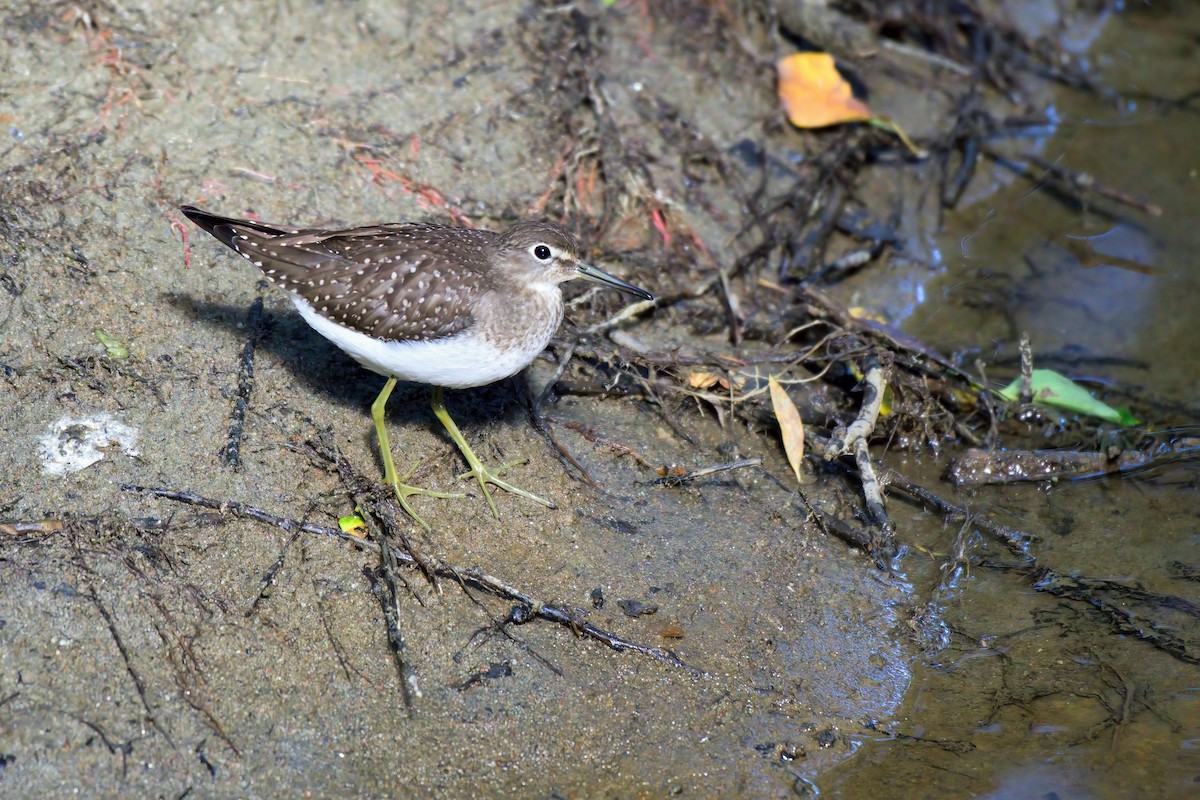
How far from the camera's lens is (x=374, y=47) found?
717 centimetres

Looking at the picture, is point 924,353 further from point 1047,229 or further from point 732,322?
point 1047,229

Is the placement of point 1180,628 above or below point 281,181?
below

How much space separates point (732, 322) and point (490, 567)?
8.14ft

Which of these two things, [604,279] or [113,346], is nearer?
[113,346]

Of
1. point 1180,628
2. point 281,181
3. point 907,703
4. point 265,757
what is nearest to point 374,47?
point 281,181

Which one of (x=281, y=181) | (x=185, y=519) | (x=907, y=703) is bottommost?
(x=907, y=703)

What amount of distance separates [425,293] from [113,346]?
5.32 ft

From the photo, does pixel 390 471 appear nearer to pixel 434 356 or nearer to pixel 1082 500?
pixel 434 356

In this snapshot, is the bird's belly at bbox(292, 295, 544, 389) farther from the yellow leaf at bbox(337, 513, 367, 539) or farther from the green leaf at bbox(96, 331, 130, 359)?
the green leaf at bbox(96, 331, 130, 359)

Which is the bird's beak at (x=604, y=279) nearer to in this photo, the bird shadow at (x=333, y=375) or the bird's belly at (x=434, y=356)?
the bird's belly at (x=434, y=356)

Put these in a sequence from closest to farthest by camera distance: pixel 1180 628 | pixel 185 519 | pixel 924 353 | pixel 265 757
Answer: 1. pixel 265 757
2. pixel 185 519
3. pixel 1180 628
4. pixel 924 353

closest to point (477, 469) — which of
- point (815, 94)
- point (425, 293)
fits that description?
point (425, 293)

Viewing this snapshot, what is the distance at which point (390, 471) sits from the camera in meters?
5.17

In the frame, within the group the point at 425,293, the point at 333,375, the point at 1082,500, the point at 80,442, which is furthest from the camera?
the point at 1082,500
